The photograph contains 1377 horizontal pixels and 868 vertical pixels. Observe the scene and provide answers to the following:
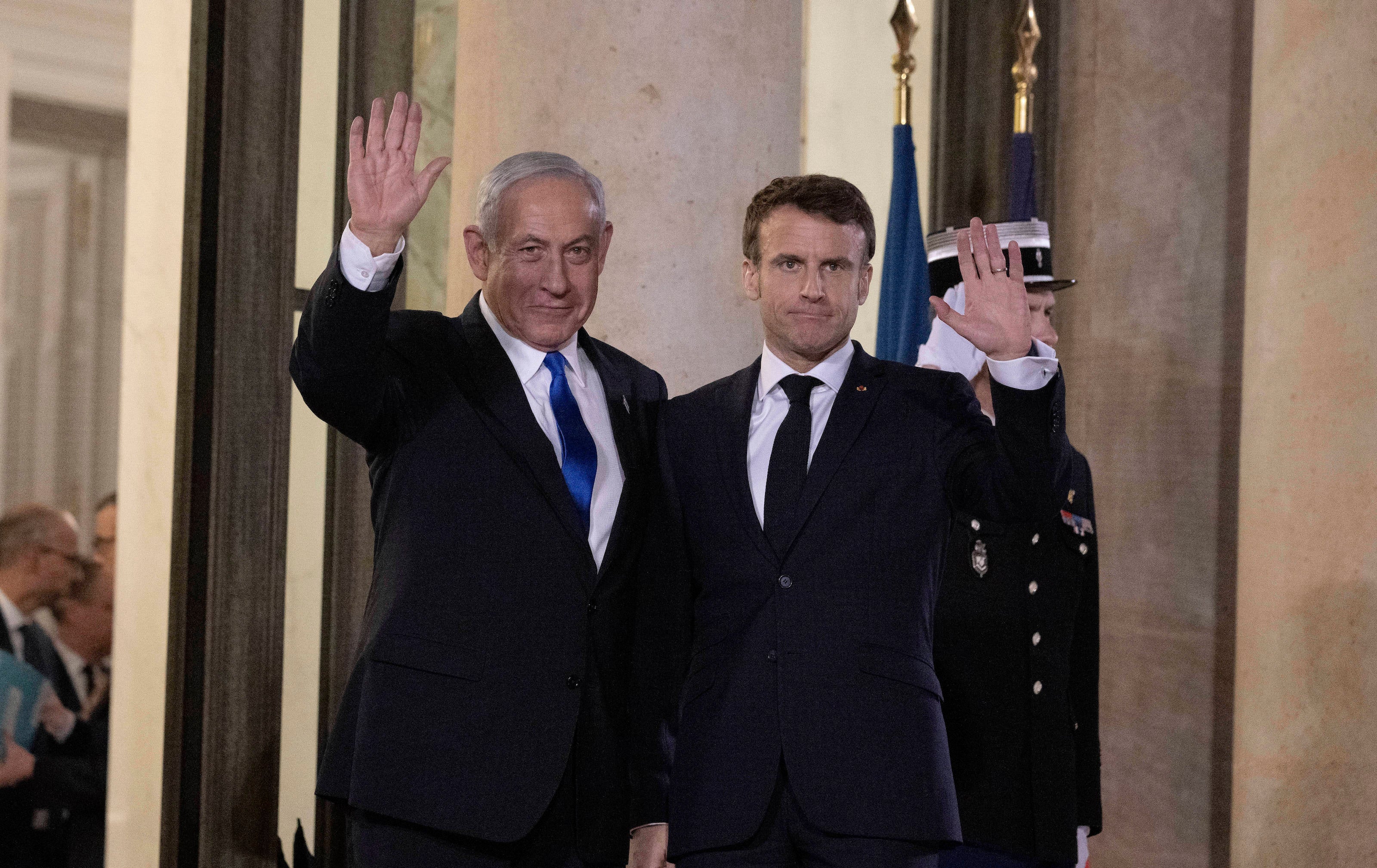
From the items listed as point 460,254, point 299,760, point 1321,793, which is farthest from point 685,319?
point 1321,793

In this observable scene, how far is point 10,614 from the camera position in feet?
9.52

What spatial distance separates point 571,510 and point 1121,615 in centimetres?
308

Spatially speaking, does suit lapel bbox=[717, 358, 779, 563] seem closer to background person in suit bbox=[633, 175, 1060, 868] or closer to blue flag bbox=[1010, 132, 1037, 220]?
background person in suit bbox=[633, 175, 1060, 868]

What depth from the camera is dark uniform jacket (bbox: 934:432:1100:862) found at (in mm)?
2438

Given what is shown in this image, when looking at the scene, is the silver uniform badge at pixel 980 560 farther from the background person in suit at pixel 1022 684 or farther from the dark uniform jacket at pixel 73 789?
the dark uniform jacket at pixel 73 789

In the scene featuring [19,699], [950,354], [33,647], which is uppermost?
[950,354]

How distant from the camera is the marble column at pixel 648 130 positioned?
3.04 metres

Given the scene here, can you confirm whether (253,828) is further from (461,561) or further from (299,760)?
(461,561)

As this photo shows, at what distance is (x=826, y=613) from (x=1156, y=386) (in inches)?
113

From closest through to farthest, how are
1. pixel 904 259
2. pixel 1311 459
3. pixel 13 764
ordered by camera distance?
pixel 13 764 → pixel 1311 459 → pixel 904 259

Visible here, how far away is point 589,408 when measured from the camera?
2141 mm

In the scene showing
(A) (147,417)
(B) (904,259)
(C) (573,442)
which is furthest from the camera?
(B) (904,259)

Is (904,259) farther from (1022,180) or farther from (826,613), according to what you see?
(826,613)

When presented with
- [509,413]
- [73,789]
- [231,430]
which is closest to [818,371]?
[509,413]
